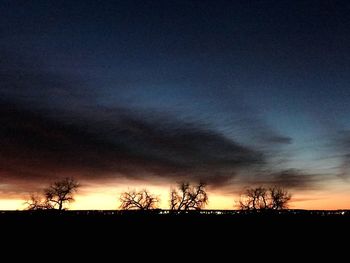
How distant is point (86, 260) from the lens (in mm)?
26234

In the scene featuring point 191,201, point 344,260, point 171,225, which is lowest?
point 344,260

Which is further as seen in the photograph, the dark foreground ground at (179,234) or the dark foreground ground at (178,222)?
the dark foreground ground at (178,222)

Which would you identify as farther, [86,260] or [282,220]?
[282,220]

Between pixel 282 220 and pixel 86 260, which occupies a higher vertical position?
pixel 282 220

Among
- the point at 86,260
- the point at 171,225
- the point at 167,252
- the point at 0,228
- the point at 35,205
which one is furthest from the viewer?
the point at 35,205

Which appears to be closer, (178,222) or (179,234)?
(179,234)

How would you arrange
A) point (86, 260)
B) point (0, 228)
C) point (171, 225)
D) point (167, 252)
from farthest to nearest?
point (171, 225)
point (0, 228)
point (167, 252)
point (86, 260)

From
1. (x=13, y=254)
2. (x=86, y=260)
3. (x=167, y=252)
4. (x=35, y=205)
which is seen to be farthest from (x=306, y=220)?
(x=35, y=205)

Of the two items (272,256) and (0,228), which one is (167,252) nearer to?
(272,256)

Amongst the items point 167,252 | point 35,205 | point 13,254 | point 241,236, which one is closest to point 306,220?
point 241,236

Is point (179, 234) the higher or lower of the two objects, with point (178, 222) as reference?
lower

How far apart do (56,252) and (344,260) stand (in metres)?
18.9

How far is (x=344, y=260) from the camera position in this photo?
88.5 ft

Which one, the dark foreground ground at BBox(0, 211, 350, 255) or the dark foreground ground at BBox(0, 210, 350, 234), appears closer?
the dark foreground ground at BBox(0, 211, 350, 255)
